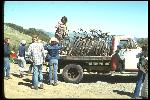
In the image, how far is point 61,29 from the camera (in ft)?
50.7

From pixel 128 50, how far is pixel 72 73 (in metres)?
2.57

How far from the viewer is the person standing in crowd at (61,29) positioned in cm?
1536

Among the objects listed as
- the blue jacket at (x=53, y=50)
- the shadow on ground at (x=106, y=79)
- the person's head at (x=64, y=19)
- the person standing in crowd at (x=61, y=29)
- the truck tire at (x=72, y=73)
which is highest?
the person's head at (x=64, y=19)


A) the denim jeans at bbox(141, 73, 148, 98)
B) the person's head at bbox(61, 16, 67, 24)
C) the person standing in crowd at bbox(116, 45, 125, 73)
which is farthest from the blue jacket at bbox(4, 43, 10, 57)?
the denim jeans at bbox(141, 73, 148, 98)

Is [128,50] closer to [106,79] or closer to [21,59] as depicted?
[106,79]

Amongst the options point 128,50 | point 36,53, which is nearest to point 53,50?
point 36,53

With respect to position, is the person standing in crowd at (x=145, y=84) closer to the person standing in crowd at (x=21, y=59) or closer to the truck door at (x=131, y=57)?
the truck door at (x=131, y=57)

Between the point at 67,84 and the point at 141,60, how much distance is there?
3792 mm

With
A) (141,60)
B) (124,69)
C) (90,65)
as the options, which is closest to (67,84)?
(90,65)

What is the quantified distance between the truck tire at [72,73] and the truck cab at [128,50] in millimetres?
1427

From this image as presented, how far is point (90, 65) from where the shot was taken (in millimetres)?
14703

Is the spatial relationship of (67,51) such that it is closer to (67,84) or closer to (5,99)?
(67,84)

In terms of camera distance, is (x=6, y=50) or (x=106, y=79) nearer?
(x=6, y=50)

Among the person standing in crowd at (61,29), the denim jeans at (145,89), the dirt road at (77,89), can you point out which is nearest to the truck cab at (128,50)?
the dirt road at (77,89)
